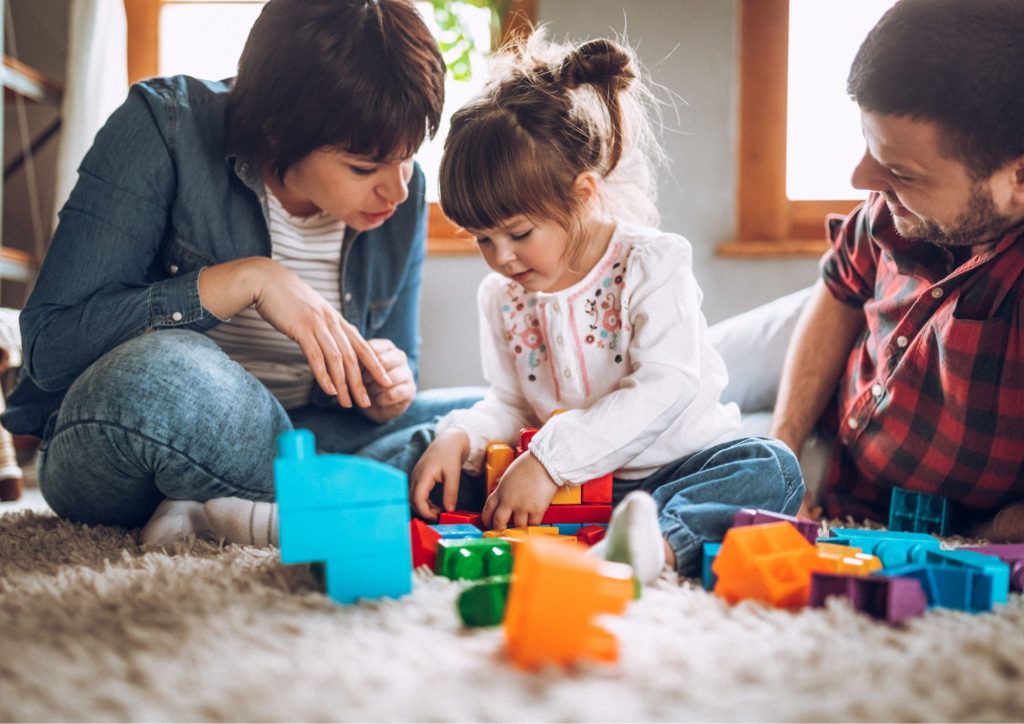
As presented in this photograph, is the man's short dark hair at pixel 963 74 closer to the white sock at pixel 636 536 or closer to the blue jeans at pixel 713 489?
the blue jeans at pixel 713 489

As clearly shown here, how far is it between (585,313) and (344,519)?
1.67 ft

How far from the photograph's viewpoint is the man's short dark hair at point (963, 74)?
877 millimetres

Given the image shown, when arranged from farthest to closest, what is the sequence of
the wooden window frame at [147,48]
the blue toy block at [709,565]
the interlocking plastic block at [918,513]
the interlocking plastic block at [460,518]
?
the wooden window frame at [147,48], the interlocking plastic block at [918,513], the interlocking plastic block at [460,518], the blue toy block at [709,565]

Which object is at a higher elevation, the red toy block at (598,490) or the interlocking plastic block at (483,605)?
the interlocking plastic block at (483,605)

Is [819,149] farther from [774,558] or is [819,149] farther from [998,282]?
[774,558]

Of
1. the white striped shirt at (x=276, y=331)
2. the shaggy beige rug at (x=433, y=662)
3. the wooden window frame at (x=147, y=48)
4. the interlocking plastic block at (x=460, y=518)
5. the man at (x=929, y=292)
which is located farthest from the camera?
the wooden window frame at (x=147, y=48)

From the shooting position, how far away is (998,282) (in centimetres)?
99

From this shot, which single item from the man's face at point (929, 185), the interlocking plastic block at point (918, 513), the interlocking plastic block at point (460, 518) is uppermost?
the man's face at point (929, 185)

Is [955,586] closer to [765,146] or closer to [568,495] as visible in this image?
[568,495]

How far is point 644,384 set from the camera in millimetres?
994

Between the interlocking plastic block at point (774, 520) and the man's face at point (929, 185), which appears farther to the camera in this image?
the man's face at point (929, 185)

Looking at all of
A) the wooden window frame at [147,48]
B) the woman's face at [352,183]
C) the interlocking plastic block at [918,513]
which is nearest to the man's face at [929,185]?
the interlocking plastic block at [918,513]

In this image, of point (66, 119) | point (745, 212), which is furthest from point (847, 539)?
point (66, 119)

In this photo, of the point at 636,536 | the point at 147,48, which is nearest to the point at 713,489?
the point at 636,536
